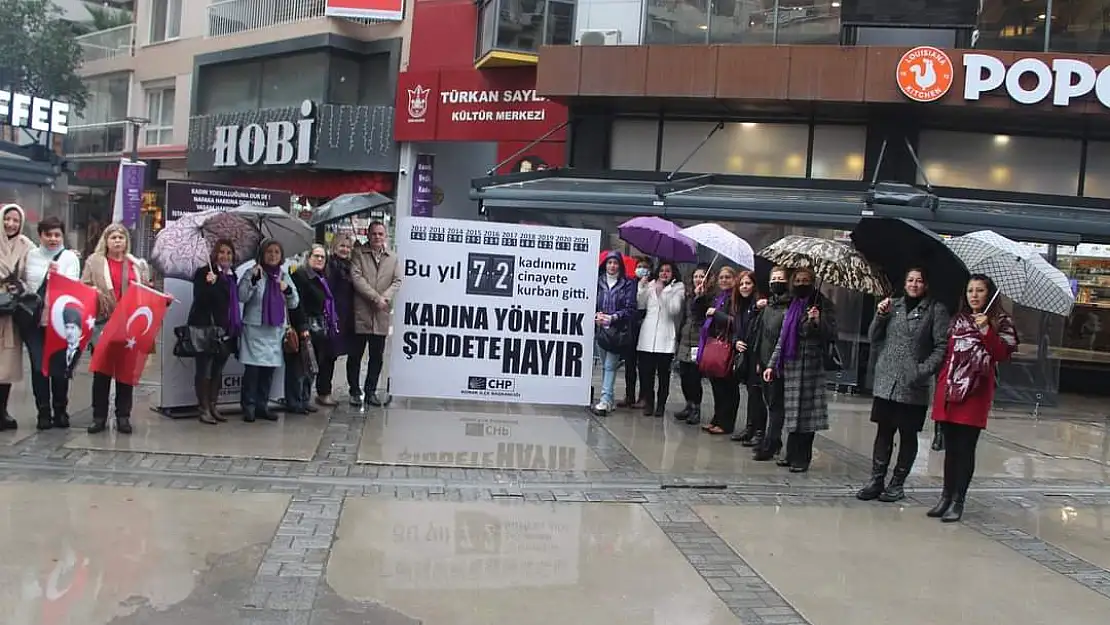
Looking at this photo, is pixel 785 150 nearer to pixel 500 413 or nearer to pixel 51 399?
pixel 500 413

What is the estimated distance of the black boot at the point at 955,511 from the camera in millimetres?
7236

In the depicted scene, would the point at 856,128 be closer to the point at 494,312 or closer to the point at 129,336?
the point at 494,312

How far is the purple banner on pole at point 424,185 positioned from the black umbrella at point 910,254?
1558 cm

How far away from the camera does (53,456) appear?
745 centimetres

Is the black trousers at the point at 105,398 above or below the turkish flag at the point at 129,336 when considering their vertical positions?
below

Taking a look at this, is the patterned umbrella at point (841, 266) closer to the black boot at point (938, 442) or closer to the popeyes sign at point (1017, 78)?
the black boot at point (938, 442)

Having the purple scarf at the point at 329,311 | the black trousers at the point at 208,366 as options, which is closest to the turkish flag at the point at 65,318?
the black trousers at the point at 208,366

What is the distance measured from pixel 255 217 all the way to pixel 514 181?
7756 mm

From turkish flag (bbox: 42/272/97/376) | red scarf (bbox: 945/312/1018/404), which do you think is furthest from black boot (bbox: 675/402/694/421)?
turkish flag (bbox: 42/272/97/376)

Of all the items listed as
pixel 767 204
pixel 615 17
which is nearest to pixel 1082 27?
pixel 767 204

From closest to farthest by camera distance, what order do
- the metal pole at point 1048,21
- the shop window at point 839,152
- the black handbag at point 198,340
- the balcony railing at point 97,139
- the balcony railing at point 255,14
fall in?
the black handbag at point 198,340, the metal pole at point 1048,21, the shop window at point 839,152, the balcony railing at point 255,14, the balcony railing at point 97,139

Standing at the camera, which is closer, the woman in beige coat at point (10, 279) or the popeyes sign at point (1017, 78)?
the woman in beige coat at point (10, 279)

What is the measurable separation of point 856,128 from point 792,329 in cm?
920

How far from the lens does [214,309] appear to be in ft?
28.7
